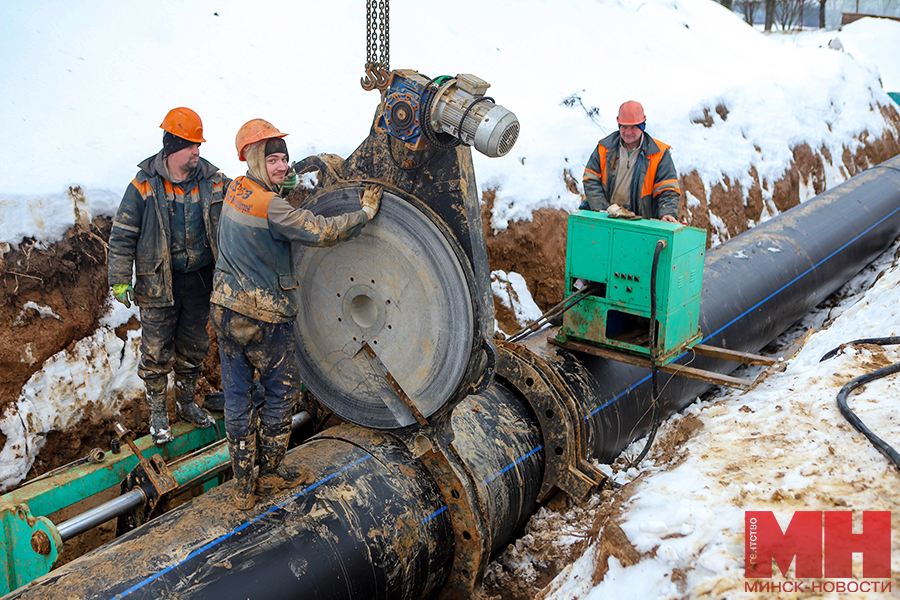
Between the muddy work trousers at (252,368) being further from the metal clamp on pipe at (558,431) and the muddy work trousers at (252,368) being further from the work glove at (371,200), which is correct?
the metal clamp on pipe at (558,431)

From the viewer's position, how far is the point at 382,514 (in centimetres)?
344

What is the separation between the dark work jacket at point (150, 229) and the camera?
12.8 ft

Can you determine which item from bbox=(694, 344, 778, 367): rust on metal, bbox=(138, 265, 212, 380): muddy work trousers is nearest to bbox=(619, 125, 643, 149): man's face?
bbox=(694, 344, 778, 367): rust on metal

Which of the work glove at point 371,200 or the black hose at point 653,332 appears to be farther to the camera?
the black hose at point 653,332

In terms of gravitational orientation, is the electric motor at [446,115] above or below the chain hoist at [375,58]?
below

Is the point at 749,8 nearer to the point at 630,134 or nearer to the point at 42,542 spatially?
the point at 630,134

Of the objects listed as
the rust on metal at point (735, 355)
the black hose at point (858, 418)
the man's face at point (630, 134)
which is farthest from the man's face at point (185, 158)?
the black hose at point (858, 418)

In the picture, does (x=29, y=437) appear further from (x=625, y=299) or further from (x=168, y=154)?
(x=625, y=299)

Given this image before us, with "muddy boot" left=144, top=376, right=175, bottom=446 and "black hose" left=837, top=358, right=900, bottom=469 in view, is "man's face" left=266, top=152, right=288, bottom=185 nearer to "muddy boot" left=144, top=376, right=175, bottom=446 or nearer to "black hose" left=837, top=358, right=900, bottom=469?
"muddy boot" left=144, top=376, right=175, bottom=446

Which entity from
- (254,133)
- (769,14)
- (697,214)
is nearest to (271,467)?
(254,133)

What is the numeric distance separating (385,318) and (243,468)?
40.4 inches

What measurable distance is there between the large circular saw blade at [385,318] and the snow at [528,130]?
1.14m

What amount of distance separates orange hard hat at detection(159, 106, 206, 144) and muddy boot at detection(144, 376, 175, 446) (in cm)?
151

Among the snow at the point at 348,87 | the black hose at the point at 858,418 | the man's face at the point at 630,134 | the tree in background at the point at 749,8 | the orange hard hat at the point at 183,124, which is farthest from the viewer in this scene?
the tree in background at the point at 749,8
